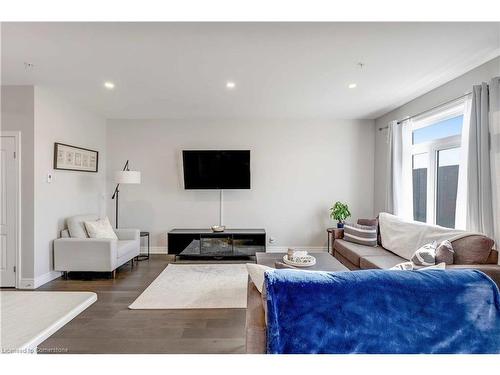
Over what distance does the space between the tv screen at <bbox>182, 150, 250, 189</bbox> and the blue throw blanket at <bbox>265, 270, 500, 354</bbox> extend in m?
3.67

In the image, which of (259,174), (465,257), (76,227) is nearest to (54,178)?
(76,227)

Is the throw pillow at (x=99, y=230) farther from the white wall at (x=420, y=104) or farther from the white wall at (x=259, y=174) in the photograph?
the white wall at (x=420, y=104)

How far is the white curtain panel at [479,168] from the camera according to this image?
2.43m

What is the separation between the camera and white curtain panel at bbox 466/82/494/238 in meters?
2.43

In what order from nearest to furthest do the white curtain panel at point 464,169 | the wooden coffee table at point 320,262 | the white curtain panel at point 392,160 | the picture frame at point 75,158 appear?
the wooden coffee table at point 320,262 < the white curtain panel at point 464,169 < the picture frame at point 75,158 < the white curtain panel at point 392,160

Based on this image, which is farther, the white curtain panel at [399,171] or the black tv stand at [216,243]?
the black tv stand at [216,243]

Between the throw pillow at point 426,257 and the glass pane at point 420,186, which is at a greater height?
the glass pane at point 420,186

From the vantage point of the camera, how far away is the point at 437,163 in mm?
3512

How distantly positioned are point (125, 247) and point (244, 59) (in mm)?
3184

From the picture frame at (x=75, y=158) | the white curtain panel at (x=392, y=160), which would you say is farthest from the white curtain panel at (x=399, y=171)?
the picture frame at (x=75, y=158)

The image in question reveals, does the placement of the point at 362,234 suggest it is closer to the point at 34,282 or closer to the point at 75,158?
the point at 34,282

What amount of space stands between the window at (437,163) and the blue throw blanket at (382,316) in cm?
255

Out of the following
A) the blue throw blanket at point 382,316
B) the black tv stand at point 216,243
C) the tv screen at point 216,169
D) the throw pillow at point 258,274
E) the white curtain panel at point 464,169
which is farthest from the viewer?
the tv screen at point 216,169
